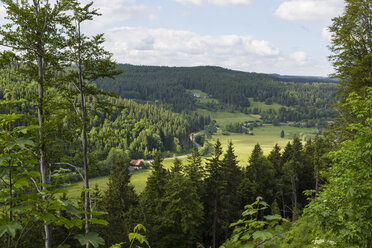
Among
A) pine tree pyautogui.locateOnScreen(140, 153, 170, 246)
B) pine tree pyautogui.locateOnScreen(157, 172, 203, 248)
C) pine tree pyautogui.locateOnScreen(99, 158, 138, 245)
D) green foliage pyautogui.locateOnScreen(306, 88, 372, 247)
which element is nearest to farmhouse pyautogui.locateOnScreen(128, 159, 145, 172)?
pine tree pyautogui.locateOnScreen(99, 158, 138, 245)

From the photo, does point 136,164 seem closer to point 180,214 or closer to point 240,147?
point 240,147

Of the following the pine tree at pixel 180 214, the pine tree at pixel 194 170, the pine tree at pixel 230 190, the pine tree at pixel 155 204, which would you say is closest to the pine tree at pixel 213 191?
the pine tree at pixel 230 190

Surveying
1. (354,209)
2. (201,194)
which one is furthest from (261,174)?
(354,209)

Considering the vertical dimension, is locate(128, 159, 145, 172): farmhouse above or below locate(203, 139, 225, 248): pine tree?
below

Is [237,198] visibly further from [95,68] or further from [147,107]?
[147,107]

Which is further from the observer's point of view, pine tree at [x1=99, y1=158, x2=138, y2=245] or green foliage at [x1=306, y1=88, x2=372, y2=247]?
pine tree at [x1=99, y1=158, x2=138, y2=245]

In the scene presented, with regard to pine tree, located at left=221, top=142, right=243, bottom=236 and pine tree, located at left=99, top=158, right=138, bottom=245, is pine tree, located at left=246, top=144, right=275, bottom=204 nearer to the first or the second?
pine tree, located at left=221, top=142, right=243, bottom=236

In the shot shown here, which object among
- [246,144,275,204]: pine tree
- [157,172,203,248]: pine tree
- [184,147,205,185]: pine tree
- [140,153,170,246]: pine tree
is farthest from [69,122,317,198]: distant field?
[157,172,203,248]: pine tree

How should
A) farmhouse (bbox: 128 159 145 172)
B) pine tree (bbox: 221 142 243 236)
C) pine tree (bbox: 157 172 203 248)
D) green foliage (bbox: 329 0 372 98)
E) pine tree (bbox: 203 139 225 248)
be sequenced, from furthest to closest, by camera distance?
farmhouse (bbox: 128 159 145 172) < pine tree (bbox: 221 142 243 236) < pine tree (bbox: 203 139 225 248) < pine tree (bbox: 157 172 203 248) < green foliage (bbox: 329 0 372 98)

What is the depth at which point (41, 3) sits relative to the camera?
10.0 metres

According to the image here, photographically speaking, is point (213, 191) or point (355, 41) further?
point (213, 191)

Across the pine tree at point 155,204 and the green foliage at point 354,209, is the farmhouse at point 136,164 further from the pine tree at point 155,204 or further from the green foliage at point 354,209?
the green foliage at point 354,209

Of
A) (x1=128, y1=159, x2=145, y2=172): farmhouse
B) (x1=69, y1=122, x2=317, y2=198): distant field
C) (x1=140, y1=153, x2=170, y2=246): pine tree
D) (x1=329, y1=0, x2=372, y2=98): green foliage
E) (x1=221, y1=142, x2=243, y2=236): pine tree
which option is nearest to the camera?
(x1=329, y1=0, x2=372, y2=98): green foliage

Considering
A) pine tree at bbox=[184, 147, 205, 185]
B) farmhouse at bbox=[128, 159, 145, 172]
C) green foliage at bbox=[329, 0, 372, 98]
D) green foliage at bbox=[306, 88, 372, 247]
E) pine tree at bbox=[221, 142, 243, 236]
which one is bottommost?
farmhouse at bbox=[128, 159, 145, 172]
